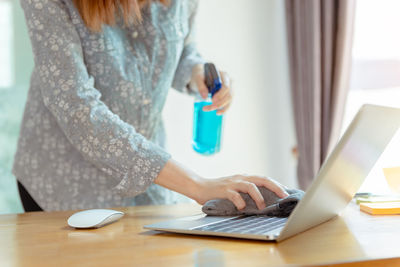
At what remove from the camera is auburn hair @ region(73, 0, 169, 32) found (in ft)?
4.47

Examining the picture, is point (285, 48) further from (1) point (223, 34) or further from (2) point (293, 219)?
(2) point (293, 219)

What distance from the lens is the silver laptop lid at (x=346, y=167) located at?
0.76 m

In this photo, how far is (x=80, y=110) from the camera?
47.9 inches

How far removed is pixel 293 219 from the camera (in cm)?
78

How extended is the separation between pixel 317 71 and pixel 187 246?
2.37 metres

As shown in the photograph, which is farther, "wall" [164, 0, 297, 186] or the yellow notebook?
"wall" [164, 0, 297, 186]

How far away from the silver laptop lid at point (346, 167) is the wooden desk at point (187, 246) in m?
0.03

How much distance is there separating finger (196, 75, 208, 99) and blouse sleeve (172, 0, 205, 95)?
0.08 m

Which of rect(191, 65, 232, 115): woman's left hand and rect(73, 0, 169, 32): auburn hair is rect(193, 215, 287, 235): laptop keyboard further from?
rect(73, 0, 169, 32): auburn hair

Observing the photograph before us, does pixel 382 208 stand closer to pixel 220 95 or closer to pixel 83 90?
pixel 220 95

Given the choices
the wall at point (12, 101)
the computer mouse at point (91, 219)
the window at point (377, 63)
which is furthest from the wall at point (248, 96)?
the computer mouse at point (91, 219)

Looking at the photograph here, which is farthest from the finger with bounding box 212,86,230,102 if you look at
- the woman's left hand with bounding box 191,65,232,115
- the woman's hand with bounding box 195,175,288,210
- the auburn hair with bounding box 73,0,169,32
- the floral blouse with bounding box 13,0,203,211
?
the woman's hand with bounding box 195,175,288,210

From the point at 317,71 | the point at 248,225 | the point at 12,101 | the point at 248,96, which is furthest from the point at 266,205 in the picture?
the point at 248,96

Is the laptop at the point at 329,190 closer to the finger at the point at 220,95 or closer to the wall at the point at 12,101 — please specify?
the finger at the point at 220,95
